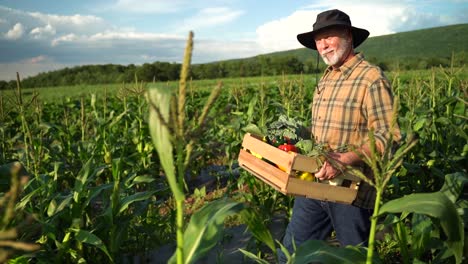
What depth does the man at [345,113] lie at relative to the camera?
263 centimetres

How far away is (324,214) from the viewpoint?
3.11m

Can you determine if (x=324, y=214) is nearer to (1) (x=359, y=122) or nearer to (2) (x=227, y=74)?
(1) (x=359, y=122)

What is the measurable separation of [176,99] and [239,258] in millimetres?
3049

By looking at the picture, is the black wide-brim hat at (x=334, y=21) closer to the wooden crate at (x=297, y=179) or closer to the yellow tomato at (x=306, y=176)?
the wooden crate at (x=297, y=179)

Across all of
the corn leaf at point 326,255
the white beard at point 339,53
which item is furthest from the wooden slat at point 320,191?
the white beard at point 339,53

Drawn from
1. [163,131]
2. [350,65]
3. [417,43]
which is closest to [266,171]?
[350,65]

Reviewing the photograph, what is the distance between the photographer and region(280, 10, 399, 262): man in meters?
2.63

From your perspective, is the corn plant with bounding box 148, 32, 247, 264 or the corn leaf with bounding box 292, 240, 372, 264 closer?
the corn plant with bounding box 148, 32, 247, 264

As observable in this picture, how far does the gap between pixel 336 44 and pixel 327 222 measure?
4.54ft

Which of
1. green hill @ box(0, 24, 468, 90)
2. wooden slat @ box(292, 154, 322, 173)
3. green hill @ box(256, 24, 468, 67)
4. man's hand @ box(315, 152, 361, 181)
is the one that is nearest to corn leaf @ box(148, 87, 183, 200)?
wooden slat @ box(292, 154, 322, 173)

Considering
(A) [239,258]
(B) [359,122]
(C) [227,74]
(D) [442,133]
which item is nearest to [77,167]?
(A) [239,258]

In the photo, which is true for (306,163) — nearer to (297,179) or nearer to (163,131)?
(297,179)

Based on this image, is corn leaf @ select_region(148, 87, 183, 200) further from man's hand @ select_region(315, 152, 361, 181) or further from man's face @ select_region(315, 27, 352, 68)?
man's face @ select_region(315, 27, 352, 68)

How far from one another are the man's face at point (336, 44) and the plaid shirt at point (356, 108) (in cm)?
7
